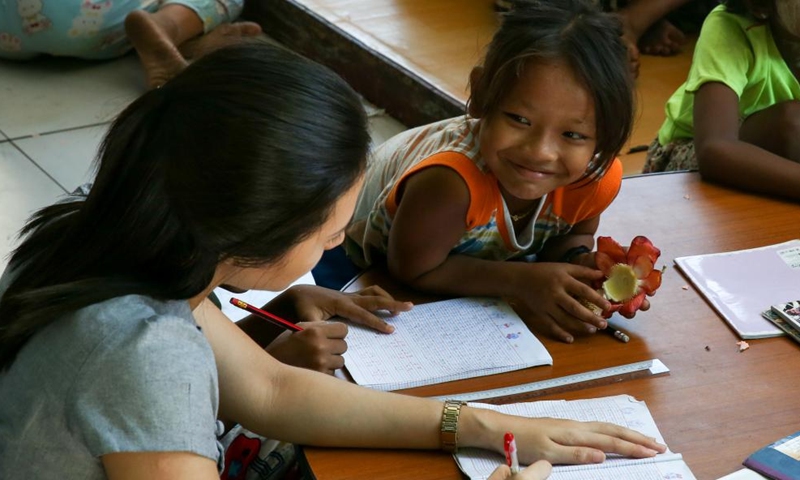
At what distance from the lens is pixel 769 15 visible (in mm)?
2246

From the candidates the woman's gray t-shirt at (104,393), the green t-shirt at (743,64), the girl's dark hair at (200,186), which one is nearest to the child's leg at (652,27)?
the green t-shirt at (743,64)

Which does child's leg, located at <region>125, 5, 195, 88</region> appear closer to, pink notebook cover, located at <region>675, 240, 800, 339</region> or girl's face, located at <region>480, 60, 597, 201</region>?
girl's face, located at <region>480, 60, 597, 201</region>

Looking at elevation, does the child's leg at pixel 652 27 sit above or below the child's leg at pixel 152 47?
above

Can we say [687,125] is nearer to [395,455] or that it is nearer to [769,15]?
[769,15]

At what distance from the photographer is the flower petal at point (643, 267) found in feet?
5.15

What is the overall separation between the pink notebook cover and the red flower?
0.16m

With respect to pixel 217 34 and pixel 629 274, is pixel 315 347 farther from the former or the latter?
pixel 217 34

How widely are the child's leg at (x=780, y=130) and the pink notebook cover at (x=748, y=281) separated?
1.12 ft

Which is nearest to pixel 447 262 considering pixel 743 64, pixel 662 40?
pixel 743 64

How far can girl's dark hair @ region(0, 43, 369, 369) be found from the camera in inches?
42.9

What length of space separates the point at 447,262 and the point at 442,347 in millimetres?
207

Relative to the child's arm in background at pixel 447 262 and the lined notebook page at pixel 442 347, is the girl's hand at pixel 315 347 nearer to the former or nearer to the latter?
the lined notebook page at pixel 442 347

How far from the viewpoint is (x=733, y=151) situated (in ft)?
6.70

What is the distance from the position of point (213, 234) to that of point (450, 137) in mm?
758
